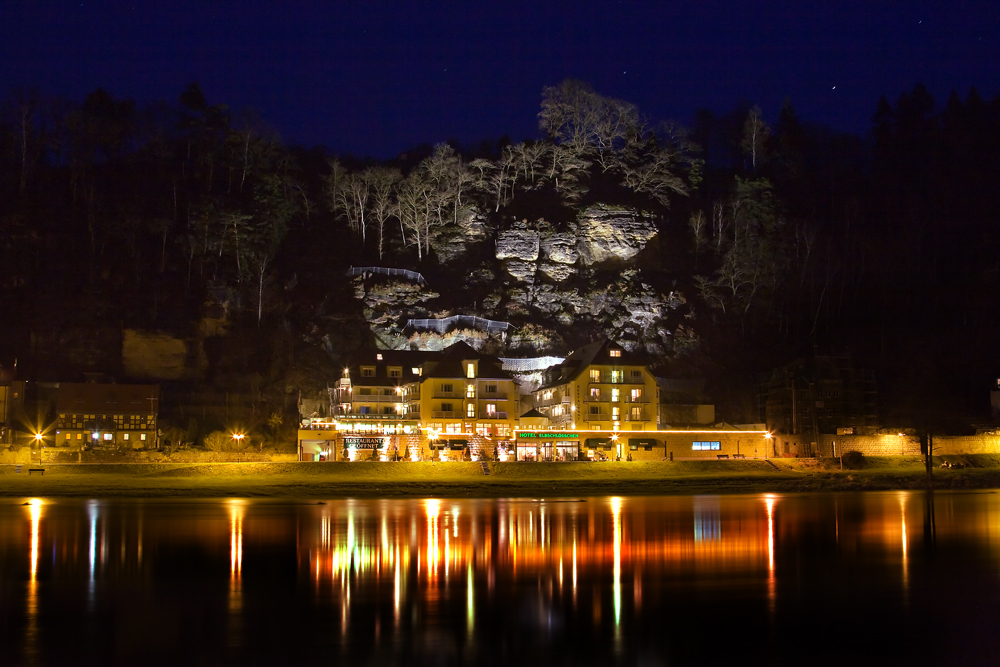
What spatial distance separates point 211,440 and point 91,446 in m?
9.48

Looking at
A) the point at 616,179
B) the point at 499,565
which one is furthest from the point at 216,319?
the point at 499,565

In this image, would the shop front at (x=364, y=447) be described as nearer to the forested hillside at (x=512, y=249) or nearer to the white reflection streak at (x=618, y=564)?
the forested hillside at (x=512, y=249)

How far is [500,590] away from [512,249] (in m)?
71.3

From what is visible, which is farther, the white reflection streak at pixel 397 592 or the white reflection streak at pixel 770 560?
the white reflection streak at pixel 770 560

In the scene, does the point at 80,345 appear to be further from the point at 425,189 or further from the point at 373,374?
the point at 425,189

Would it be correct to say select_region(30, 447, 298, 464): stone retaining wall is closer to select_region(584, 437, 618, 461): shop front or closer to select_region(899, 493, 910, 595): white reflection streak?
select_region(584, 437, 618, 461): shop front

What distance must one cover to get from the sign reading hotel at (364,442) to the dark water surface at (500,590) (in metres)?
26.6

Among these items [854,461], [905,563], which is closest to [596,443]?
[854,461]

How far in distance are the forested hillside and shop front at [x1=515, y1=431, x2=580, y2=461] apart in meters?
17.2

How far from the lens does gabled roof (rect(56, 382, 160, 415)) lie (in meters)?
63.7

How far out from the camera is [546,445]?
62656 millimetres

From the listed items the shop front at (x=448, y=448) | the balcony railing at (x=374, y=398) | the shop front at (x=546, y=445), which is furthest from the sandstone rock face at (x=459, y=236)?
the shop front at (x=546, y=445)

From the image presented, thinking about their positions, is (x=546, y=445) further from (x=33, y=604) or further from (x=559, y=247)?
(x=33, y=604)

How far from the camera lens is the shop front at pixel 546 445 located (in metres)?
62.2
